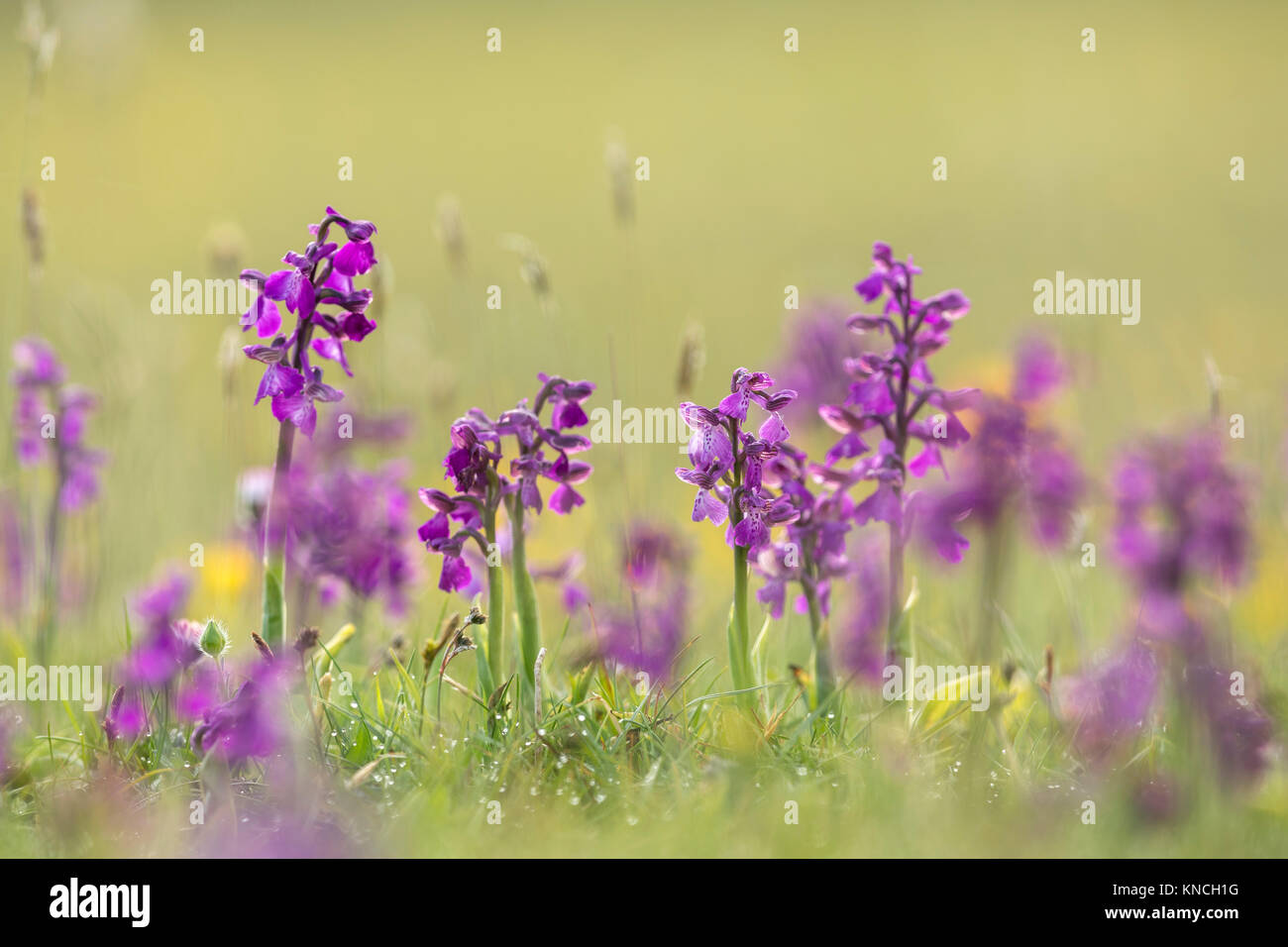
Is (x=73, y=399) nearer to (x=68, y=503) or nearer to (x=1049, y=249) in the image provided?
(x=68, y=503)

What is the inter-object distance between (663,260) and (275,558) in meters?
13.8

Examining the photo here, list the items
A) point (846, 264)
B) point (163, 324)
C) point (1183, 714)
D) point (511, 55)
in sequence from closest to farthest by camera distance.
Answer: point (1183, 714)
point (163, 324)
point (846, 264)
point (511, 55)

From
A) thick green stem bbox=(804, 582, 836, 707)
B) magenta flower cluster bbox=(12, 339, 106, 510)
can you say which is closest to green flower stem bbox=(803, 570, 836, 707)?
thick green stem bbox=(804, 582, 836, 707)

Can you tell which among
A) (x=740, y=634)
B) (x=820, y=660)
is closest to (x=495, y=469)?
(x=740, y=634)

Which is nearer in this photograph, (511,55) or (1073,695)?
(1073,695)

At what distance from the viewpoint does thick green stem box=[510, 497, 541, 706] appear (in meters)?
3.14

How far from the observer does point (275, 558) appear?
10.3 feet

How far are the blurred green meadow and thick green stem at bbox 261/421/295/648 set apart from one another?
1.78 ft

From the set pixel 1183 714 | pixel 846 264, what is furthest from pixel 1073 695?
pixel 846 264

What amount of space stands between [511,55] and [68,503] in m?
27.5

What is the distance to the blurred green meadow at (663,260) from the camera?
9.11 ft

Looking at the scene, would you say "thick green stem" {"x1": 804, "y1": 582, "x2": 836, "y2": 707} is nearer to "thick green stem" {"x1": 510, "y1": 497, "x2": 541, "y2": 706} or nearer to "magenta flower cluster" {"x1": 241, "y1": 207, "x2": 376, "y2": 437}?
"thick green stem" {"x1": 510, "y1": 497, "x2": 541, "y2": 706}
